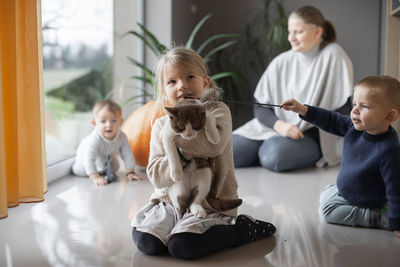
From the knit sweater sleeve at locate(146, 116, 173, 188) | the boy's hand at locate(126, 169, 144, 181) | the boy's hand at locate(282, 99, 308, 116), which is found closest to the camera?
the knit sweater sleeve at locate(146, 116, 173, 188)

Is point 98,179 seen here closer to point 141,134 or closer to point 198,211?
point 141,134

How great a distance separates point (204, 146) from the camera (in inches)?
57.6

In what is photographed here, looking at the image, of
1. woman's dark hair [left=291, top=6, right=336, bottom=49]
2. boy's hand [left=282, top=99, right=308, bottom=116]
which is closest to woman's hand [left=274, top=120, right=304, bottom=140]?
woman's dark hair [left=291, top=6, right=336, bottom=49]

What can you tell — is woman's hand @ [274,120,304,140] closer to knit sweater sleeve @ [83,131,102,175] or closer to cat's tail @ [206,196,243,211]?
knit sweater sleeve @ [83,131,102,175]

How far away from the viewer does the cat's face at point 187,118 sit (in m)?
1.36

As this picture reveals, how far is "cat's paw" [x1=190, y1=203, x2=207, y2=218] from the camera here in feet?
4.77

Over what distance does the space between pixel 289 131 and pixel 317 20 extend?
692mm

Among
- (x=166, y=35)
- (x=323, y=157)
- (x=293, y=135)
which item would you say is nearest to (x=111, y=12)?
(x=166, y=35)

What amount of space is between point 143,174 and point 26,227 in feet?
3.45

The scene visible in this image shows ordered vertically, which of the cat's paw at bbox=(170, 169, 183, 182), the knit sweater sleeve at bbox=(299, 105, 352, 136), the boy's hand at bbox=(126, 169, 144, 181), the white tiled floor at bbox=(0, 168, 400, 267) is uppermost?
the knit sweater sleeve at bbox=(299, 105, 352, 136)

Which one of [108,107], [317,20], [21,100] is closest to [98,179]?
[108,107]

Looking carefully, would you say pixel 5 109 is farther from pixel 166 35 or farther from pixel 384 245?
pixel 166 35

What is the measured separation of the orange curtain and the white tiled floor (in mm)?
146

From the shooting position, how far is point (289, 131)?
2830 mm
